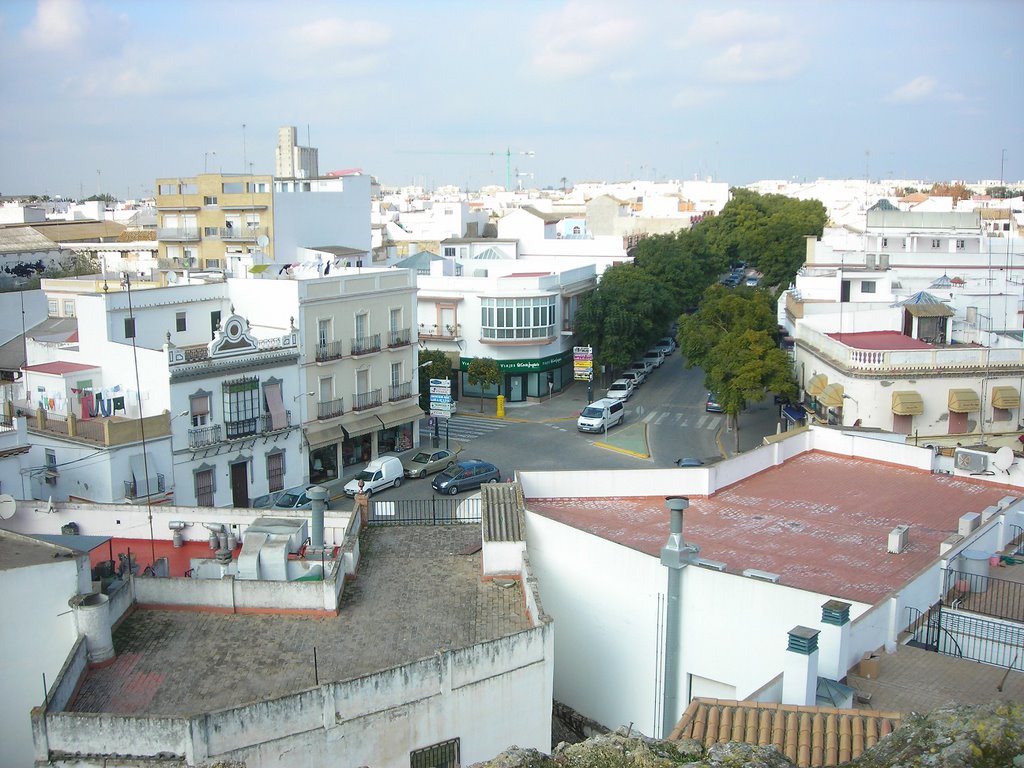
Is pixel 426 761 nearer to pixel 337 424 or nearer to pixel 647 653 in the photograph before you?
pixel 647 653

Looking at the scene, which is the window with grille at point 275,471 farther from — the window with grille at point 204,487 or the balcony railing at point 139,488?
the balcony railing at point 139,488

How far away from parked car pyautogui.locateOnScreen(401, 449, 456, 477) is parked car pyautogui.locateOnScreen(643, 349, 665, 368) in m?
22.6

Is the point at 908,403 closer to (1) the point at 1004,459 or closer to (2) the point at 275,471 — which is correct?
(1) the point at 1004,459

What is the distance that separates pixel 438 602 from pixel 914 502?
1106 cm

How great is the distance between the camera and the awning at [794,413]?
127 ft

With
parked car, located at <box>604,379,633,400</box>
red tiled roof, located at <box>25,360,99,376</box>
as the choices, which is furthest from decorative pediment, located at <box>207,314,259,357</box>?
parked car, located at <box>604,379,633,400</box>

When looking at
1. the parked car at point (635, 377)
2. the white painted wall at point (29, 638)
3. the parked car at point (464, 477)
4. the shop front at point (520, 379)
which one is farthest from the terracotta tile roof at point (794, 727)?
the parked car at point (635, 377)

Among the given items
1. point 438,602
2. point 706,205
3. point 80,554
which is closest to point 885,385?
point 438,602

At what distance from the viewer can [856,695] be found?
12625mm

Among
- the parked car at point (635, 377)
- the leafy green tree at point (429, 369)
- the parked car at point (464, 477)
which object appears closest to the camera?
the parked car at point (464, 477)

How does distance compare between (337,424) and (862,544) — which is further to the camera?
(337,424)

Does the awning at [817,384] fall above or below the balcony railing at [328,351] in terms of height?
below

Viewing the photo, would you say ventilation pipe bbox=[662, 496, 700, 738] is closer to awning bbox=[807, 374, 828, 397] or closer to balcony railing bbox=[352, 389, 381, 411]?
awning bbox=[807, 374, 828, 397]

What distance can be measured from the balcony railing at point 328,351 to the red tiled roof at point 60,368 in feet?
24.6
